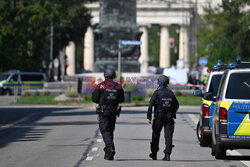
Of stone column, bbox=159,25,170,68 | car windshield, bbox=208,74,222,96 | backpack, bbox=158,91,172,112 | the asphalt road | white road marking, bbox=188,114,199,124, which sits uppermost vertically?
stone column, bbox=159,25,170,68

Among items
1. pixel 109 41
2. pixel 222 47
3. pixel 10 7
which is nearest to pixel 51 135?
pixel 109 41

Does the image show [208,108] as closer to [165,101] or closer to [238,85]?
[165,101]

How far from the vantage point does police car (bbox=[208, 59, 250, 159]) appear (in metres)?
13.6

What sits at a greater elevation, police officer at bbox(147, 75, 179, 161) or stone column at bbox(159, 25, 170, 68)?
stone column at bbox(159, 25, 170, 68)

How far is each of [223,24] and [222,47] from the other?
10376mm

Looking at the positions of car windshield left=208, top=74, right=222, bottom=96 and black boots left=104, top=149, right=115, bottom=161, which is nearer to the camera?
black boots left=104, top=149, right=115, bottom=161

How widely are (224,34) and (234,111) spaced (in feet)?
181

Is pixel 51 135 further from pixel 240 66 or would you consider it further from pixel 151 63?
pixel 151 63

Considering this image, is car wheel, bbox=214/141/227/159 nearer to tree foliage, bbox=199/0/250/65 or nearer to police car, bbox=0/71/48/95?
police car, bbox=0/71/48/95

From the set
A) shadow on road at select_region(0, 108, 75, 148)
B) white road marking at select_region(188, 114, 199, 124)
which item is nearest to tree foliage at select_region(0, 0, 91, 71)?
shadow on road at select_region(0, 108, 75, 148)

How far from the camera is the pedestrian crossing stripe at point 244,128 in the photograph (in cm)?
1363

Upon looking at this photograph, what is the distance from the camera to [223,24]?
71375 millimetres

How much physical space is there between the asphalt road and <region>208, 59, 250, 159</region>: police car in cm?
43

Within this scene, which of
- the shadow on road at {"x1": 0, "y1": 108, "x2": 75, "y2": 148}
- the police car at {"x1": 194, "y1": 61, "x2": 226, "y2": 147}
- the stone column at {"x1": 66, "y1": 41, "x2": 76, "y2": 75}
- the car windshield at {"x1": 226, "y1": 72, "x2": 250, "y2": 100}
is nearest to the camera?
the car windshield at {"x1": 226, "y1": 72, "x2": 250, "y2": 100}
